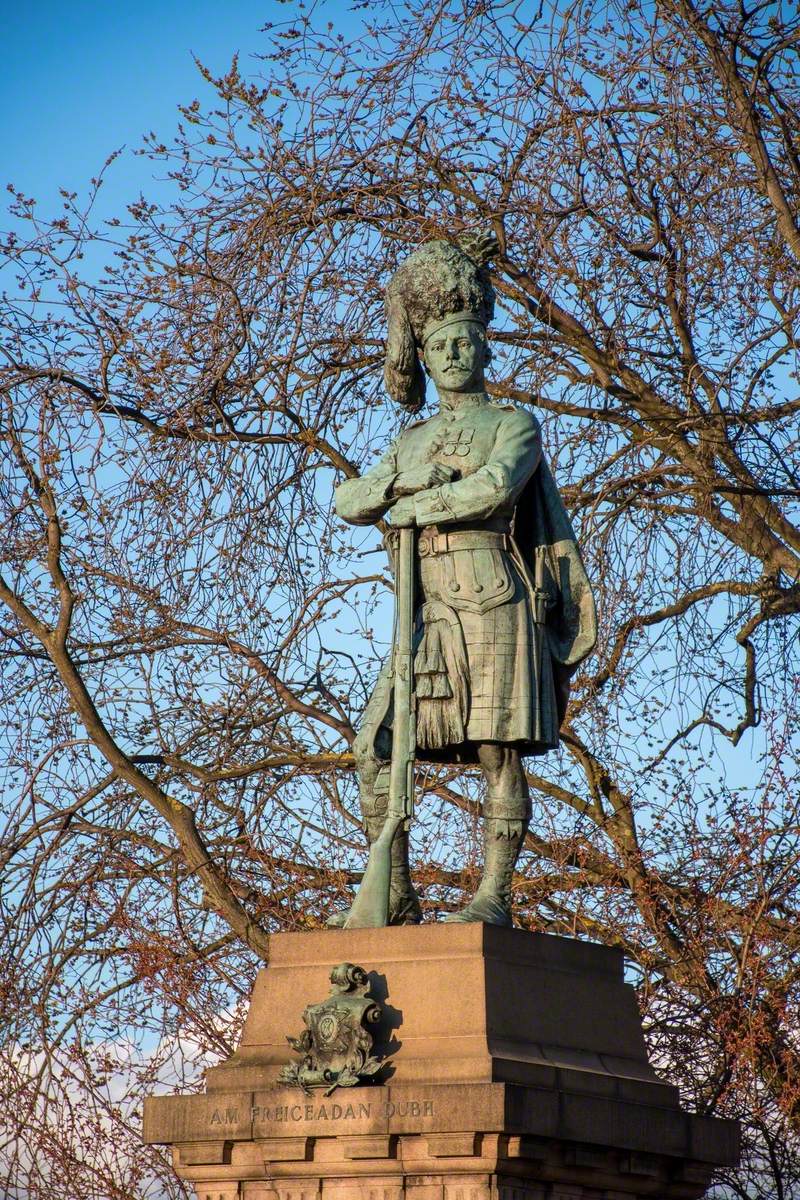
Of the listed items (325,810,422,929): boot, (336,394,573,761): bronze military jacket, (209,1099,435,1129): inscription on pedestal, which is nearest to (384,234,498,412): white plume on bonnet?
(336,394,573,761): bronze military jacket

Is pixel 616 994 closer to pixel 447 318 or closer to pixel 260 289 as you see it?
pixel 447 318

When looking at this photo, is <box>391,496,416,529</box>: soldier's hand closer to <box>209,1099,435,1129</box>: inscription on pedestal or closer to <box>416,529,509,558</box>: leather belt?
<box>416,529,509,558</box>: leather belt

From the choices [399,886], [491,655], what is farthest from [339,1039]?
[491,655]

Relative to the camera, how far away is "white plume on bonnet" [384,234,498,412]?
888cm

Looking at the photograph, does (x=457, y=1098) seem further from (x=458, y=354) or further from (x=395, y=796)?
(x=458, y=354)

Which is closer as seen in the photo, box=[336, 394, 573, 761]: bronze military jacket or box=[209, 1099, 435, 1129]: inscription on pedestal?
box=[209, 1099, 435, 1129]: inscription on pedestal

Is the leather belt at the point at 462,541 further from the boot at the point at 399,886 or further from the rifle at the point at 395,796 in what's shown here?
the boot at the point at 399,886

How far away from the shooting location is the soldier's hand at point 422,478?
871 cm

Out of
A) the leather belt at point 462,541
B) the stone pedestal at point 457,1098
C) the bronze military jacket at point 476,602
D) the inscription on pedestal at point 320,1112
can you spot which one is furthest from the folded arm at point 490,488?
the inscription on pedestal at point 320,1112

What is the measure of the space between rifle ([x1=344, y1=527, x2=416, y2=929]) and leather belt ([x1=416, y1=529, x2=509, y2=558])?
312 millimetres

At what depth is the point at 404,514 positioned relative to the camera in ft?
28.6

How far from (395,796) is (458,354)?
1696 millimetres

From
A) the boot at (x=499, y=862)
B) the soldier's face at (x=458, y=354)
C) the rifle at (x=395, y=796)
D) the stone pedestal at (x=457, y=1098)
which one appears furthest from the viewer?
the soldier's face at (x=458, y=354)

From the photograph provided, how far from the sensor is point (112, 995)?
46.5ft
